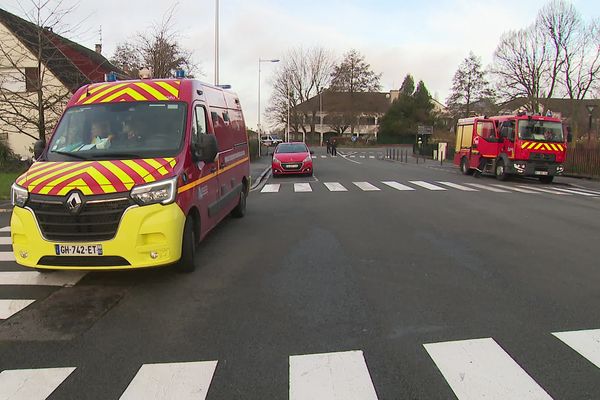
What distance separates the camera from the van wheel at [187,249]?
5777 mm

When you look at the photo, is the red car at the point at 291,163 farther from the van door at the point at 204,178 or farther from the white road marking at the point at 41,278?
the white road marking at the point at 41,278

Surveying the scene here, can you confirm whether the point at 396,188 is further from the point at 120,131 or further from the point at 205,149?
the point at 120,131

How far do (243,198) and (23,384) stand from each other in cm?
721

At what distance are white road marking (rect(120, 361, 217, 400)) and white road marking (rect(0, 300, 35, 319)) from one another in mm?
1986

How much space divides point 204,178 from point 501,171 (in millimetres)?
17369

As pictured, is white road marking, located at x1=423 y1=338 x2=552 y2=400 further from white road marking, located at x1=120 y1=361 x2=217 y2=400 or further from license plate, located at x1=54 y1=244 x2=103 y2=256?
license plate, located at x1=54 y1=244 x2=103 y2=256

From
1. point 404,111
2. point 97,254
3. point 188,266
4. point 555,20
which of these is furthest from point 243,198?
point 404,111

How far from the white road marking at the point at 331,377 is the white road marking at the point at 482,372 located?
0.58m

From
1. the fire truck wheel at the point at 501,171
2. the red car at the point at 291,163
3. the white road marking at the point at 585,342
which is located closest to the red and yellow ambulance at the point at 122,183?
the white road marking at the point at 585,342

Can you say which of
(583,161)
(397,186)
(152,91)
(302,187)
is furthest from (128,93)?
(583,161)

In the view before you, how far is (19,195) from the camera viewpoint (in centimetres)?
531

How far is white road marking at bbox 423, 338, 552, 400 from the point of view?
3193 mm

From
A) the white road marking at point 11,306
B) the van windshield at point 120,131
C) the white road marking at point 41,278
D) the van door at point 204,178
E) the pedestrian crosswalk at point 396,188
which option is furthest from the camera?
the pedestrian crosswalk at point 396,188

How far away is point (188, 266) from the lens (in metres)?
5.95
